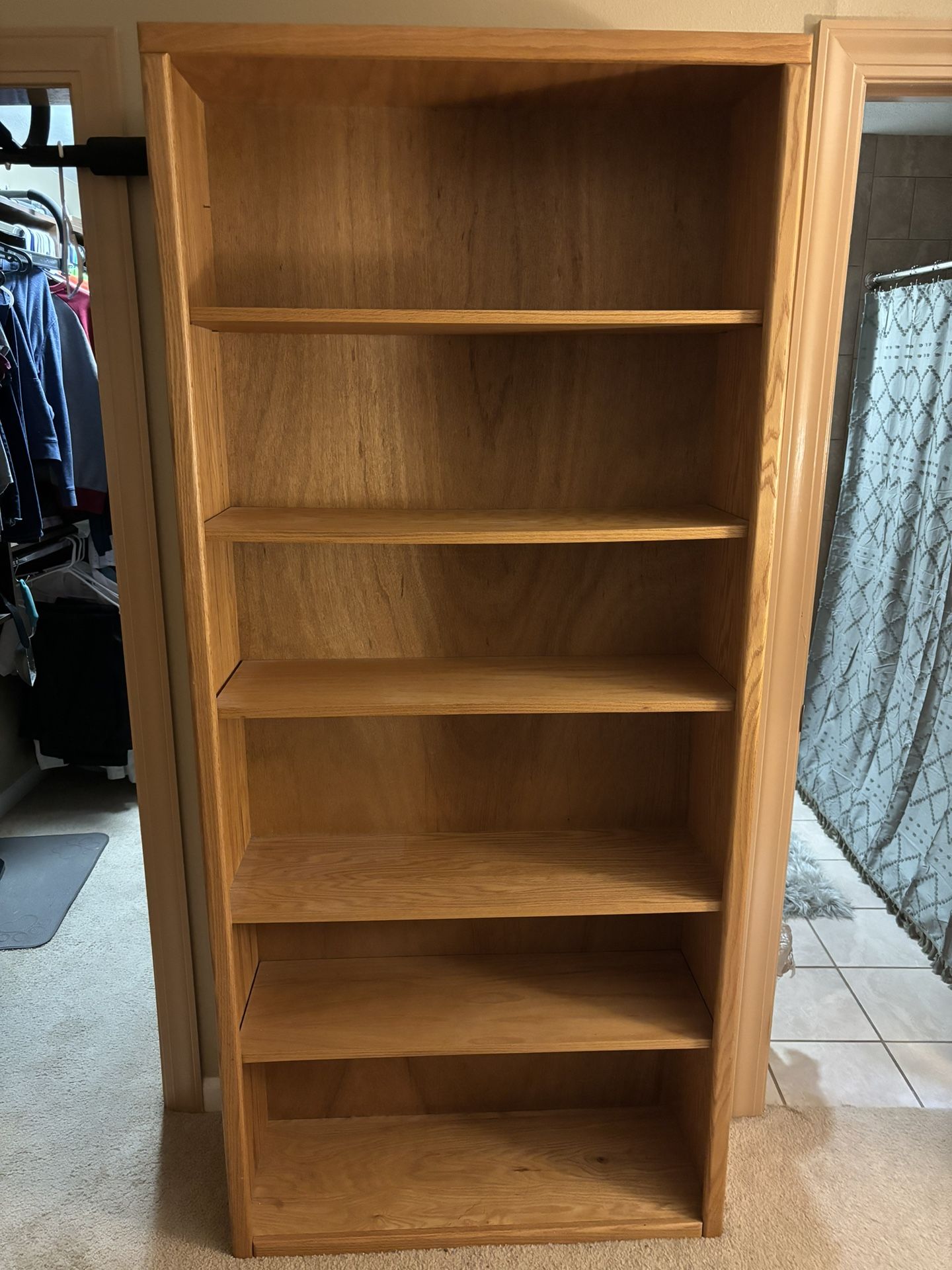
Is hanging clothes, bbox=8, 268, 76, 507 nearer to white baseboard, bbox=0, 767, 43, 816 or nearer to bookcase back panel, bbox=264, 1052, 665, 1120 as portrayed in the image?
white baseboard, bbox=0, 767, 43, 816

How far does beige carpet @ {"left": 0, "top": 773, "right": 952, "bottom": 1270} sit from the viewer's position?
5.61ft

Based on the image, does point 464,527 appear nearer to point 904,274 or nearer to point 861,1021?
point 861,1021

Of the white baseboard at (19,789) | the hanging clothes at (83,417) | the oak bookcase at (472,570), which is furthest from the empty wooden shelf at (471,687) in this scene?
the white baseboard at (19,789)

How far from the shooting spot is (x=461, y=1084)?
1.98 m

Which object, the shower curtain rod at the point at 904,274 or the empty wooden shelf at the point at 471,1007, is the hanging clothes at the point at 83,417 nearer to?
the empty wooden shelf at the point at 471,1007

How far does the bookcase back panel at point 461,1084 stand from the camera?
194 centimetres

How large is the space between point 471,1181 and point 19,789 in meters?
2.55

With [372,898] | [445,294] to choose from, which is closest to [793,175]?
[445,294]

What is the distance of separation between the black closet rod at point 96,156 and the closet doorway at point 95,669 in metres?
0.05

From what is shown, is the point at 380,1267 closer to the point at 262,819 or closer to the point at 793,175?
the point at 262,819

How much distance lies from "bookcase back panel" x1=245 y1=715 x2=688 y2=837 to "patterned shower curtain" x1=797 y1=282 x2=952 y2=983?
4.32 ft

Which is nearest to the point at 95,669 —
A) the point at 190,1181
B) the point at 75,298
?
the point at 75,298

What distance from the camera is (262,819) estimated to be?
5.97 feet

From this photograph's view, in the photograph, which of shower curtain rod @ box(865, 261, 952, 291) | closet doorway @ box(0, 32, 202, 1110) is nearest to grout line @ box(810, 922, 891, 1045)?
closet doorway @ box(0, 32, 202, 1110)
